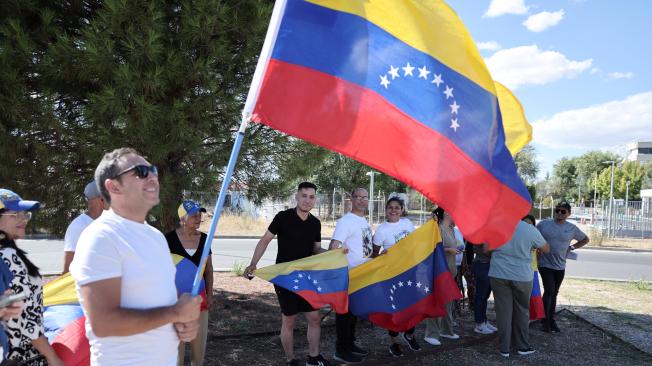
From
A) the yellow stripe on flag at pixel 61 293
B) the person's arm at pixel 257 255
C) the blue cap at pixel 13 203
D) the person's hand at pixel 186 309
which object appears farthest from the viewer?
the person's arm at pixel 257 255

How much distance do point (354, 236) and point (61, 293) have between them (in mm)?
2982

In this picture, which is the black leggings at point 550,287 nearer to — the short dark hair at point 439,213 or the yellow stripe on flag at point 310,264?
the short dark hair at point 439,213

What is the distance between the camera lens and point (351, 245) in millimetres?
5605

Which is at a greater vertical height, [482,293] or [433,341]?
[482,293]

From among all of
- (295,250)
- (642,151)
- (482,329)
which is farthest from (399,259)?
(642,151)

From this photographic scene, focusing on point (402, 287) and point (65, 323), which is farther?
point (402, 287)

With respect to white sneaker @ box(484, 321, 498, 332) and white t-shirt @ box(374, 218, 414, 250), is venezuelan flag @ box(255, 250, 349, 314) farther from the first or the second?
white sneaker @ box(484, 321, 498, 332)

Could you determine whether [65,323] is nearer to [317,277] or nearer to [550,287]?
[317,277]

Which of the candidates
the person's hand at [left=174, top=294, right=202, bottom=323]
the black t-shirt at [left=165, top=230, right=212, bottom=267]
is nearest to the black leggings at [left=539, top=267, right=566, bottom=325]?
the black t-shirt at [left=165, top=230, right=212, bottom=267]

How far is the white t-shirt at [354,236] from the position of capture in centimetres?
548

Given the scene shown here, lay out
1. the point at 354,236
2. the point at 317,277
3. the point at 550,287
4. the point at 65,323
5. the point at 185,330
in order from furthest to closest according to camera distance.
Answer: the point at 550,287 < the point at 354,236 < the point at 317,277 < the point at 65,323 < the point at 185,330

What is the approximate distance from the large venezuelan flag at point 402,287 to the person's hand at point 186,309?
3696 millimetres

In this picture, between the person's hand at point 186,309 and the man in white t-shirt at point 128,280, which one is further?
the person's hand at point 186,309

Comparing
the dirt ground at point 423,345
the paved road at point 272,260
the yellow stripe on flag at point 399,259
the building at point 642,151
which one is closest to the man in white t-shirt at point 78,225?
the dirt ground at point 423,345
